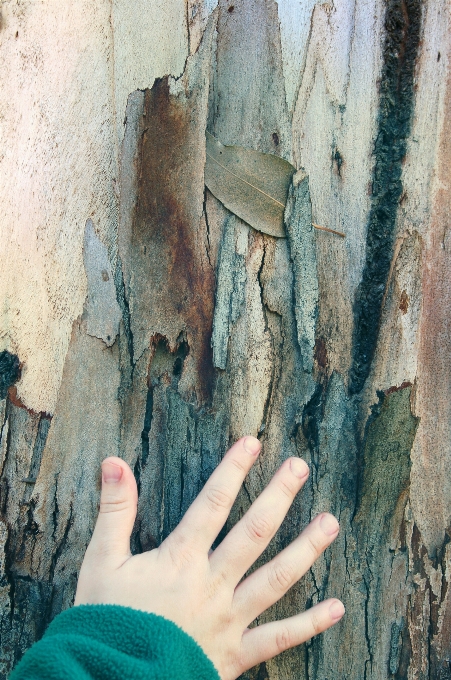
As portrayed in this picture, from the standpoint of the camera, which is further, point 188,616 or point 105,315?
point 105,315

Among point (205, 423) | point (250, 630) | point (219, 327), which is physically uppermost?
point (219, 327)

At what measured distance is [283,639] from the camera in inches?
32.8

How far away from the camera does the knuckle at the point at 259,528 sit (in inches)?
32.8

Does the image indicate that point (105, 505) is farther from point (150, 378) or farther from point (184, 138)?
point (184, 138)

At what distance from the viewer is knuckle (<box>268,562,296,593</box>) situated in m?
0.84

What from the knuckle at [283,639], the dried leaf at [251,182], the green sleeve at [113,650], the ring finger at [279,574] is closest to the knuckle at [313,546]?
the ring finger at [279,574]

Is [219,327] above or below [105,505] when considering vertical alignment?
above

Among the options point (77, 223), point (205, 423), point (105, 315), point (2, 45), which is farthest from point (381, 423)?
point (2, 45)

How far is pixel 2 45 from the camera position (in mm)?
961

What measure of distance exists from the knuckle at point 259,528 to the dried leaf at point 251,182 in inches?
18.0


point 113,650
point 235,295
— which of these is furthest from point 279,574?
point 235,295

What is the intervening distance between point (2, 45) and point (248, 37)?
16.6 inches

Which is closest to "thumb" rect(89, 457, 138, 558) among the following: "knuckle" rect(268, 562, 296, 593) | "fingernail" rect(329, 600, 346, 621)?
"knuckle" rect(268, 562, 296, 593)

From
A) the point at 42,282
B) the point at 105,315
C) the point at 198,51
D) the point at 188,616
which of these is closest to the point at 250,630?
the point at 188,616
